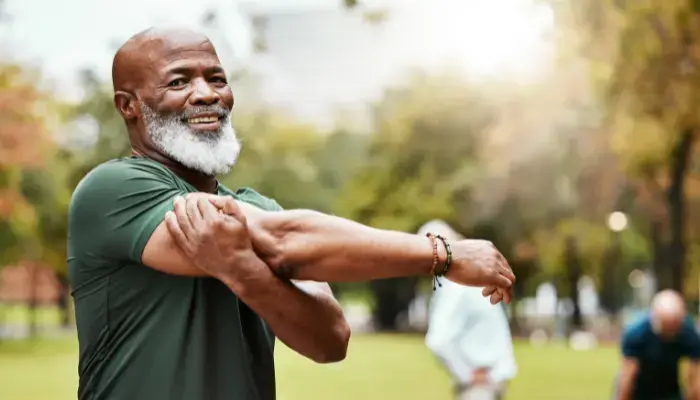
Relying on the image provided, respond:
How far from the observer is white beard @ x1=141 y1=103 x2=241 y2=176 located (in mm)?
2596

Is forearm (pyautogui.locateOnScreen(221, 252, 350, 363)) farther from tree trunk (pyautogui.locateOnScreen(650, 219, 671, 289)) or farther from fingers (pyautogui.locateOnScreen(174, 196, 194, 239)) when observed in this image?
tree trunk (pyautogui.locateOnScreen(650, 219, 671, 289))

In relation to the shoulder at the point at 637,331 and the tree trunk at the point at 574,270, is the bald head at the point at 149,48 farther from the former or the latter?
the tree trunk at the point at 574,270

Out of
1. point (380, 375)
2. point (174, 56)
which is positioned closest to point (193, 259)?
point (174, 56)

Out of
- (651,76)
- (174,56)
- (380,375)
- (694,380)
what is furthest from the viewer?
(380,375)

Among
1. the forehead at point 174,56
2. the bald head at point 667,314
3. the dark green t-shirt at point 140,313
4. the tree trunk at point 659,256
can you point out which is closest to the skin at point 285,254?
the dark green t-shirt at point 140,313

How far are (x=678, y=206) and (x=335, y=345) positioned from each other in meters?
22.0

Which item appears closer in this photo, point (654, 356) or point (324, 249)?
point (324, 249)

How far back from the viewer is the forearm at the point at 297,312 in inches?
90.8

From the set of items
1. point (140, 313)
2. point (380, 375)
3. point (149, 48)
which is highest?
point (149, 48)

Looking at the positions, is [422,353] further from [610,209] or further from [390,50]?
[390,50]

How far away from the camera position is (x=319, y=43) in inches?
4592

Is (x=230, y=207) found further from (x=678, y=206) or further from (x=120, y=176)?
(x=678, y=206)

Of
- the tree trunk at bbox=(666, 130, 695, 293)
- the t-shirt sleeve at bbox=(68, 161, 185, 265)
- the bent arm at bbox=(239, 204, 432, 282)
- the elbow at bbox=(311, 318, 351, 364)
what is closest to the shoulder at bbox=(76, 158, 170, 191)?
the t-shirt sleeve at bbox=(68, 161, 185, 265)

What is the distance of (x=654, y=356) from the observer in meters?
9.34
